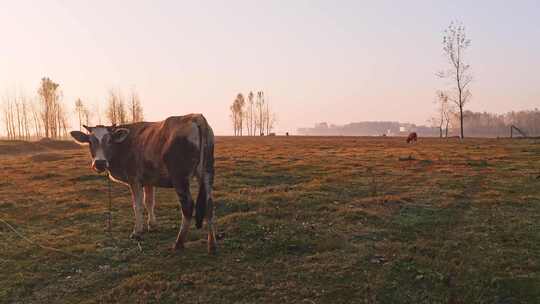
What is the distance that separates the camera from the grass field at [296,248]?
22.8 feet

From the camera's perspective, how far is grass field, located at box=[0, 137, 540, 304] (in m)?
6.95

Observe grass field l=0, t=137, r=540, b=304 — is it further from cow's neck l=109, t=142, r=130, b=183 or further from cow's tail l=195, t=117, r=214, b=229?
cow's neck l=109, t=142, r=130, b=183

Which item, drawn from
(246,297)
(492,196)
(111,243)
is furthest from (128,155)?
(492,196)

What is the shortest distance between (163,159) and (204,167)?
0.95m

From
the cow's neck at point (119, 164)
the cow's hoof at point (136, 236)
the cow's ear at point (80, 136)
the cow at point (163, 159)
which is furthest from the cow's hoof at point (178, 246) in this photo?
the cow's ear at point (80, 136)

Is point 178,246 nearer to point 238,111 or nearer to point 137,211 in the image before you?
point 137,211

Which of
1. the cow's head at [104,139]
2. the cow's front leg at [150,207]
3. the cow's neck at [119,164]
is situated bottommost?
the cow's front leg at [150,207]

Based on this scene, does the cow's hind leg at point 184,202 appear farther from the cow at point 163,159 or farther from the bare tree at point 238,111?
the bare tree at point 238,111

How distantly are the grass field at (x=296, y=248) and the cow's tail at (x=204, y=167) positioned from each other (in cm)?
97

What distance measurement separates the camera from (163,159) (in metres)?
9.15

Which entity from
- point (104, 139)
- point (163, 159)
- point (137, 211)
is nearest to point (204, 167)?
point (163, 159)

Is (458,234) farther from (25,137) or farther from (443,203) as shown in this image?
(25,137)

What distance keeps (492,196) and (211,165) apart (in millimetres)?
10517

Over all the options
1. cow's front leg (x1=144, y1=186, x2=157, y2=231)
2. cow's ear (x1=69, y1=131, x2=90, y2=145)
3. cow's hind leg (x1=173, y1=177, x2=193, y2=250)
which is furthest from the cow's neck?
cow's hind leg (x1=173, y1=177, x2=193, y2=250)
